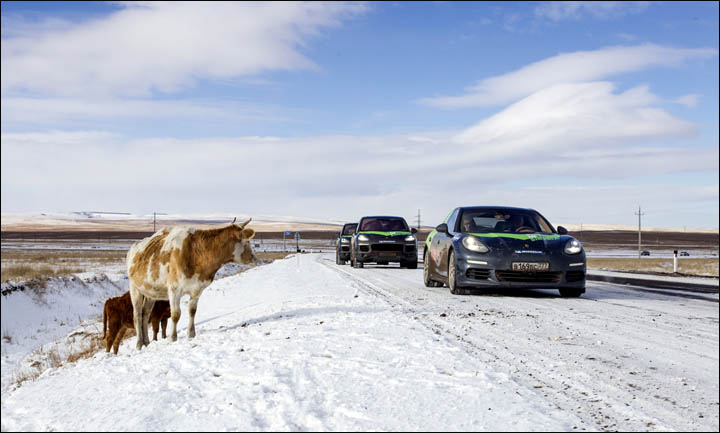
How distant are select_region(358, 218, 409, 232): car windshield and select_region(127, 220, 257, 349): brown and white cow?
1459 cm

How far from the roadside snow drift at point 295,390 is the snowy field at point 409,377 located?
14 millimetres

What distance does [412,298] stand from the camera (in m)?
10.7

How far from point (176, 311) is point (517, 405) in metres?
4.87

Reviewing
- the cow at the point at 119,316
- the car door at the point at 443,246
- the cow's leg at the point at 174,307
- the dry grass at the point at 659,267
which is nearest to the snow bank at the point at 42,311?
the cow at the point at 119,316

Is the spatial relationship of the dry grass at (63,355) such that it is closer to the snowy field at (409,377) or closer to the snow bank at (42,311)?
the snow bank at (42,311)

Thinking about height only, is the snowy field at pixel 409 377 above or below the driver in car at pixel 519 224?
below

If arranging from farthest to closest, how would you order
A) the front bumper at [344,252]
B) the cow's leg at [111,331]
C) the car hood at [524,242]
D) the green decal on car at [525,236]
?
the front bumper at [344,252] → the green decal on car at [525,236] → the car hood at [524,242] → the cow's leg at [111,331]

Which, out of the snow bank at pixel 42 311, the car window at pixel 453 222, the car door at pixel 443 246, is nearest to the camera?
the car door at pixel 443 246

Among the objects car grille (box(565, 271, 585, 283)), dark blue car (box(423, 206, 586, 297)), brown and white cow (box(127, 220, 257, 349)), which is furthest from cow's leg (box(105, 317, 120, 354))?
car grille (box(565, 271, 585, 283))

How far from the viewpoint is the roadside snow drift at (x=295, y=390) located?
3.55 metres

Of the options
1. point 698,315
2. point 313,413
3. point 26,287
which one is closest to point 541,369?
point 313,413

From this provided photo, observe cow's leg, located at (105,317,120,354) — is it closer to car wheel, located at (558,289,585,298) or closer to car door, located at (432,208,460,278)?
car door, located at (432,208,460,278)

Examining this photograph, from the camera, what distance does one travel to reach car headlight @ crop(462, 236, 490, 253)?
34.9 ft

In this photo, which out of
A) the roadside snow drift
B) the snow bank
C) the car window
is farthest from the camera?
the snow bank
